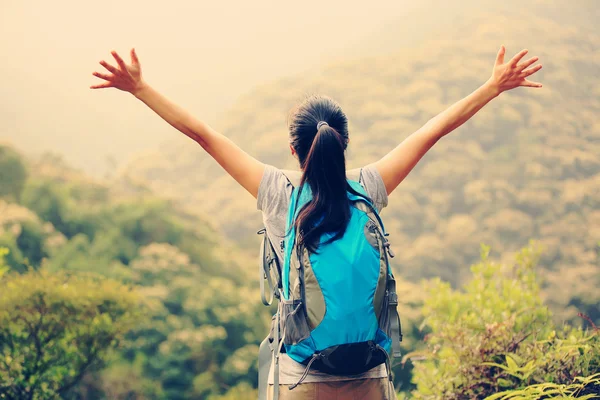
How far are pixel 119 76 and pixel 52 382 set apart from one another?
363cm

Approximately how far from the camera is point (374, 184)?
1.40 meters

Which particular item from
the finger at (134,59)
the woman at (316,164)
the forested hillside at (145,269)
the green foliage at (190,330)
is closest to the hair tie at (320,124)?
the woman at (316,164)

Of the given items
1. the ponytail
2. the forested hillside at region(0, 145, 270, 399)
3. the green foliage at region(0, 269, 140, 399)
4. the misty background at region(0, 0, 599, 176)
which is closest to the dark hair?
the ponytail

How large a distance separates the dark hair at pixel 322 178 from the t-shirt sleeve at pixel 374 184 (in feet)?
0.41

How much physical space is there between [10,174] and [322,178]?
7843 millimetres


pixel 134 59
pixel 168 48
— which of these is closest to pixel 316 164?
pixel 134 59

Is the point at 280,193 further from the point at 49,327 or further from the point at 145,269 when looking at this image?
the point at 145,269

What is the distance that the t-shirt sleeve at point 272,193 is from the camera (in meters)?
1.35

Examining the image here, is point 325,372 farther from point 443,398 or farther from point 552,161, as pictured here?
point 552,161

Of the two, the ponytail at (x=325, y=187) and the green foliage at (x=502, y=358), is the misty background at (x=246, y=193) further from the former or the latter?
the ponytail at (x=325, y=187)

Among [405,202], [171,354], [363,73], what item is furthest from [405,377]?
[363,73]

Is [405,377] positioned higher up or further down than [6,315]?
further down

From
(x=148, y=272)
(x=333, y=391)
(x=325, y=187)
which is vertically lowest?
(x=333, y=391)

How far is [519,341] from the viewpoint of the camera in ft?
7.17
